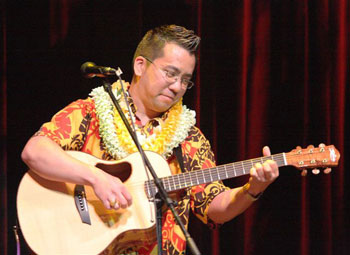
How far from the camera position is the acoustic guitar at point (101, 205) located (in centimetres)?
216

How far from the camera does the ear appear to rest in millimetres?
2571

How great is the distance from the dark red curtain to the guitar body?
980 mm

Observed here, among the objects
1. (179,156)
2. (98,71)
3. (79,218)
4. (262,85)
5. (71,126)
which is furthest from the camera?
(262,85)

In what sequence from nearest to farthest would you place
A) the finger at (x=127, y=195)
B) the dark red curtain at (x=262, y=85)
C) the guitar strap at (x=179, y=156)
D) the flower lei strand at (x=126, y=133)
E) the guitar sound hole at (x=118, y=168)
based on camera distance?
the finger at (x=127, y=195) → the guitar sound hole at (x=118, y=168) → the flower lei strand at (x=126, y=133) → the guitar strap at (x=179, y=156) → the dark red curtain at (x=262, y=85)

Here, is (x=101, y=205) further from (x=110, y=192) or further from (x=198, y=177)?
(x=198, y=177)

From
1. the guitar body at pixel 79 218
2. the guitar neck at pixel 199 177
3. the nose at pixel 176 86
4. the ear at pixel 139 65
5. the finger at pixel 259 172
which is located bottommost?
the guitar body at pixel 79 218

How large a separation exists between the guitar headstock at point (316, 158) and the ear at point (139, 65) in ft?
2.96

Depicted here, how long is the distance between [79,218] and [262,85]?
1.65m

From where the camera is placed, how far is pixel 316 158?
214 centimetres

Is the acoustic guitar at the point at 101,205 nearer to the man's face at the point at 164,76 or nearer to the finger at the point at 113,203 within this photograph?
the finger at the point at 113,203

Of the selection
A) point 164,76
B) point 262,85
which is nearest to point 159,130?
point 164,76

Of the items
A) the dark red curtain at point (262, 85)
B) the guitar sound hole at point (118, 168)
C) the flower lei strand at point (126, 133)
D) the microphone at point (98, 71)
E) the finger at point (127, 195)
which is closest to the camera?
the microphone at point (98, 71)

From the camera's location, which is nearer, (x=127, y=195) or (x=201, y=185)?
(x=127, y=195)

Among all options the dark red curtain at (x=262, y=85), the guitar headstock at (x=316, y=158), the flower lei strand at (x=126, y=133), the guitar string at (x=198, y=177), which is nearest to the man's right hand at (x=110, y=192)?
the guitar string at (x=198, y=177)
